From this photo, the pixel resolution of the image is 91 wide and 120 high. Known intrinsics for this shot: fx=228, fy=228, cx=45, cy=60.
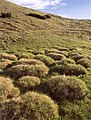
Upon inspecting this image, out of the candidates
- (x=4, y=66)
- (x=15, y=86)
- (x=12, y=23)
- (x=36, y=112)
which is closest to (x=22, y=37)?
(x=12, y=23)

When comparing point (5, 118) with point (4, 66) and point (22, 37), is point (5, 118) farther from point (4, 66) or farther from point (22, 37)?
point (22, 37)

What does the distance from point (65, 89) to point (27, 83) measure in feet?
6.92

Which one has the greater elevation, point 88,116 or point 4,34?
point 88,116

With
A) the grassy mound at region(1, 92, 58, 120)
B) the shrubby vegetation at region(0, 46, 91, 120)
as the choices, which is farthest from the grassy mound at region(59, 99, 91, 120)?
the grassy mound at region(1, 92, 58, 120)

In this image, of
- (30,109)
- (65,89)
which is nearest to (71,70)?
(65,89)

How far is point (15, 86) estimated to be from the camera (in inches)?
444

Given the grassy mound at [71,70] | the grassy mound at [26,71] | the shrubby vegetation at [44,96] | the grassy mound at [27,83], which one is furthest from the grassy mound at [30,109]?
the grassy mound at [71,70]

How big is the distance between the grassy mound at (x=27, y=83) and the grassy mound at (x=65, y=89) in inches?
20.7

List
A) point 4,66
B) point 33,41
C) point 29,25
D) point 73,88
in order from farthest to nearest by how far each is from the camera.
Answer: point 29,25
point 33,41
point 4,66
point 73,88

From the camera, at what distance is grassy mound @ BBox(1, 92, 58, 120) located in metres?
8.27

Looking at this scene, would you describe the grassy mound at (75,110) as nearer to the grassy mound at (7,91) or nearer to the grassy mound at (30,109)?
the grassy mound at (30,109)

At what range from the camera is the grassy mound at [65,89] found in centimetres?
991

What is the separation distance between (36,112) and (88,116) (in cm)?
196

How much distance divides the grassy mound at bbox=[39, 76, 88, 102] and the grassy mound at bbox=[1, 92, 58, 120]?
3.23 ft
